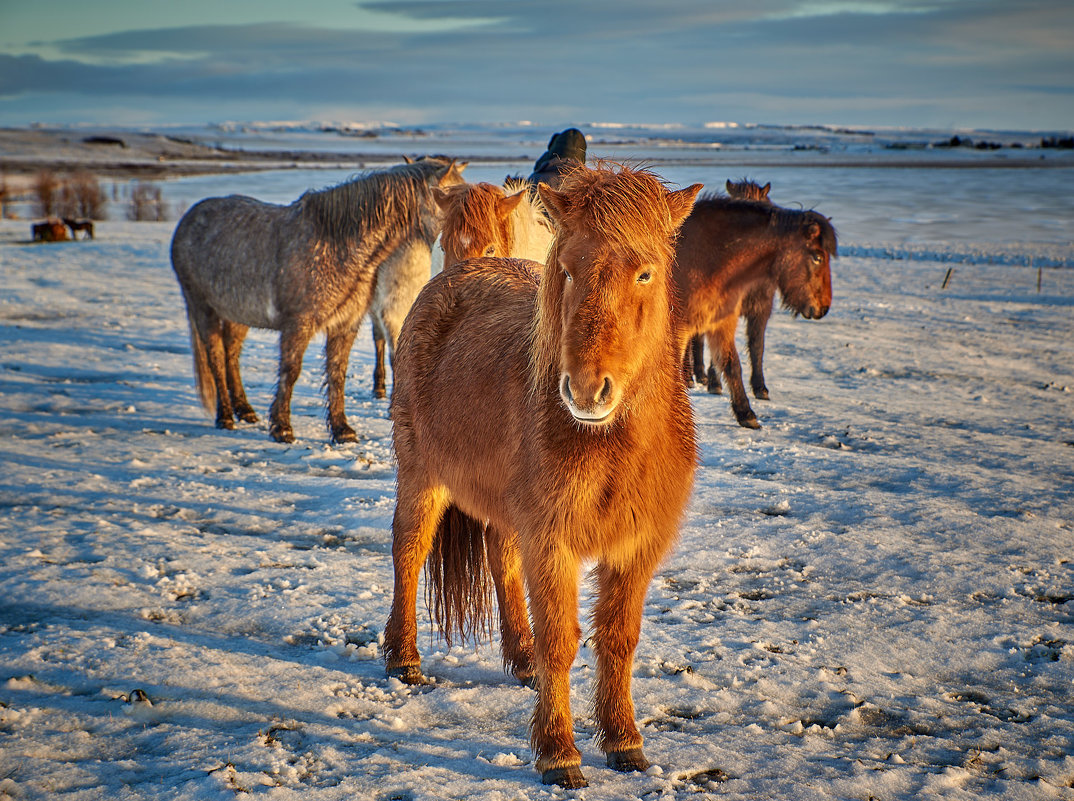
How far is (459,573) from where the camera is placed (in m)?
3.83

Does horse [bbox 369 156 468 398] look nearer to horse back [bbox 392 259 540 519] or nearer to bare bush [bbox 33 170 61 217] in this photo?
horse back [bbox 392 259 540 519]

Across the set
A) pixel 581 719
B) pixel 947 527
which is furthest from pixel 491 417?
pixel 947 527

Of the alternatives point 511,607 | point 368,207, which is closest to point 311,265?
point 368,207

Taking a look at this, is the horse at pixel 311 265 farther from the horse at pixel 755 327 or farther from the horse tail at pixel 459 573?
the horse tail at pixel 459 573

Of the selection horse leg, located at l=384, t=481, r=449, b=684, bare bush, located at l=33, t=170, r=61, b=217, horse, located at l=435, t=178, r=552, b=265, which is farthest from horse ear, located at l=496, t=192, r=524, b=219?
bare bush, located at l=33, t=170, r=61, b=217

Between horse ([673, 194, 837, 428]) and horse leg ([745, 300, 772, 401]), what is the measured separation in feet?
1.48

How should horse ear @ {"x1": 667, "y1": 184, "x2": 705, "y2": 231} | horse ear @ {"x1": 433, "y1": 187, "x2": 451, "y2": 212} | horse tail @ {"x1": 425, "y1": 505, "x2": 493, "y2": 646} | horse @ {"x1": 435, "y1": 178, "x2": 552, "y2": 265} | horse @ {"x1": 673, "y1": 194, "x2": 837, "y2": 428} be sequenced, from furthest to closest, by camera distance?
horse @ {"x1": 673, "y1": 194, "x2": 837, "y2": 428}
horse ear @ {"x1": 433, "y1": 187, "x2": 451, "y2": 212}
horse @ {"x1": 435, "y1": 178, "x2": 552, "y2": 265}
horse tail @ {"x1": 425, "y1": 505, "x2": 493, "y2": 646}
horse ear @ {"x1": 667, "y1": 184, "x2": 705, "y2": 231}

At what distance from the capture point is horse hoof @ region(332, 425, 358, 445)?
736 centimetres

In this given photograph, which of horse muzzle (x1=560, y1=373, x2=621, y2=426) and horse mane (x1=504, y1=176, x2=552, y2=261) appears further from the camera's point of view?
horse mane (x1=504, y1=176, x2=552, y2=261)

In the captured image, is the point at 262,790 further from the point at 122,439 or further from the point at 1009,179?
the point at 1009,179

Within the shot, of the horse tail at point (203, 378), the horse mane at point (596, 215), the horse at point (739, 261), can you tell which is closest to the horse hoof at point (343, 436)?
the horse tail at point (203, 378)

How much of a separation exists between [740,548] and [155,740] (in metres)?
3.56

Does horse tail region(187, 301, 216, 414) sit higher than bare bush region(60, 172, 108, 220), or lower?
lower

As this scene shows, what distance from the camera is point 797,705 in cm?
341
